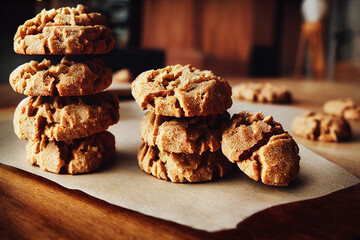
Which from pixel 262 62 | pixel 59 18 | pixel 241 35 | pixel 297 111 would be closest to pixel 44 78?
pixel 59 18

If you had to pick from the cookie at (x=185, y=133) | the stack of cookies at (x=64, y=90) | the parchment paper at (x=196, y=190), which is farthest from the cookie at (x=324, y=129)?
the stack of cookies at (x=64, y=90)

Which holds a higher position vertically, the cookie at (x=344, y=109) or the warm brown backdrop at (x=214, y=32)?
the warm brown backdrop at (x=214, y=32)

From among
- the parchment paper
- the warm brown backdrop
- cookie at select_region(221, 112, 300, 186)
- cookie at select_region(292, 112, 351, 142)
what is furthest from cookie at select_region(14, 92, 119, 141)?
the warm brown backdrop

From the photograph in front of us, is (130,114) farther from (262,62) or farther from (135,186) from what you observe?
(262,62)

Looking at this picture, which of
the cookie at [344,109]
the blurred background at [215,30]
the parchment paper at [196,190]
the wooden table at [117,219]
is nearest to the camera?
the wooden table at [117,219]

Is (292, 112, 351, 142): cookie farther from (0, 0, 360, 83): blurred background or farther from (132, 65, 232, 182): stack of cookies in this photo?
(0, 0, 360, 83): blurred background

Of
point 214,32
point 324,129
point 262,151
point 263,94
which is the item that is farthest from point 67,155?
point 214,32


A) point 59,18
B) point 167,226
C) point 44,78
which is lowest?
point 167,226

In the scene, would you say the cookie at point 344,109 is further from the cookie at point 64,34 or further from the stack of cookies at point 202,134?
the cookie at point 64,34
